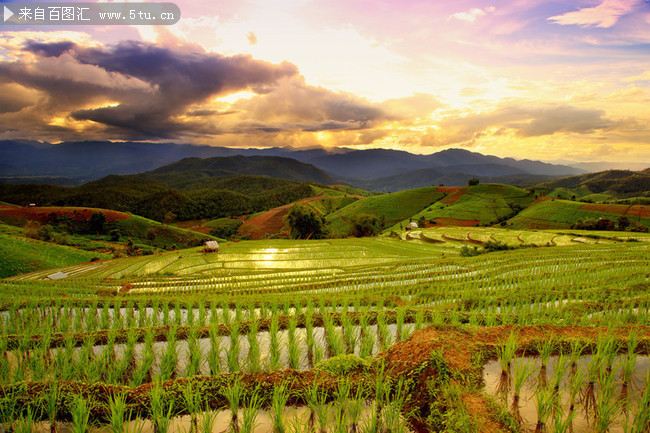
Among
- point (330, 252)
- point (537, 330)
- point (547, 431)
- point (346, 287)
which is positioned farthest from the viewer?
point (330, 252)

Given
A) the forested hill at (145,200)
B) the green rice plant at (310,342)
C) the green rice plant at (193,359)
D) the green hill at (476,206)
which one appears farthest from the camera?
the forested hill at (145,200)

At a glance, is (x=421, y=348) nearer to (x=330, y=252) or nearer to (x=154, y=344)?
(x=154, y=344)

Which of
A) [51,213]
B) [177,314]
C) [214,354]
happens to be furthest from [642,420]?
[51,213]

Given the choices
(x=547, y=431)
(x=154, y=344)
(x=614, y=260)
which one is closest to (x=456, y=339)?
(x=547, y=431)

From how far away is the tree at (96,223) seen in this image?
74875 millimetres

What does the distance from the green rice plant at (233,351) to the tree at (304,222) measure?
44736mm

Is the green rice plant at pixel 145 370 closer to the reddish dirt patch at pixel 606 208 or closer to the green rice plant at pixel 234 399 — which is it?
the green rice plant at pixel 234 399

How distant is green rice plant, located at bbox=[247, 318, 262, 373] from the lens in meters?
5.33

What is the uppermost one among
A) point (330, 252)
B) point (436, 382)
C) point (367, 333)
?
point (436, 382)

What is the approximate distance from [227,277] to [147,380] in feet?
42.9

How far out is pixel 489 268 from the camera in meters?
17.3

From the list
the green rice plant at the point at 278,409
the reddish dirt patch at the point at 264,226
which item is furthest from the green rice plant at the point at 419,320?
the reddish dirt patch at the point at 264,226

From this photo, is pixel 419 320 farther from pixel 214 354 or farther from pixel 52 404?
pixel 52 404

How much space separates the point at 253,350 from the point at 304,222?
45799mm
